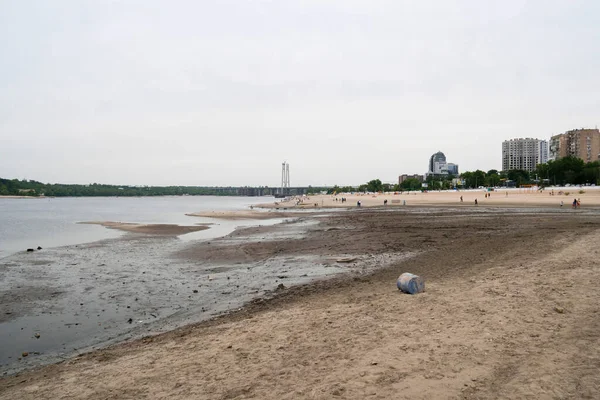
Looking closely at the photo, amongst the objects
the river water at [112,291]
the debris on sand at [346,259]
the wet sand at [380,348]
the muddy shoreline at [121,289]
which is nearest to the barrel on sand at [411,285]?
the wet sand at [380,348]

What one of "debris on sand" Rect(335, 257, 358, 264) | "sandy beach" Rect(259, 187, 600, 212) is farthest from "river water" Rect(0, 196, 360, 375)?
"sandy beach" Rect(259, 187, 600, 212)

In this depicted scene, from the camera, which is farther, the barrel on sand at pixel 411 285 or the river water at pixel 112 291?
the barrel on sand at pixel 411 285

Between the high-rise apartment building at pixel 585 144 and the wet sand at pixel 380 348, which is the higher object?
the high-rise apartment building at pixel 585 144

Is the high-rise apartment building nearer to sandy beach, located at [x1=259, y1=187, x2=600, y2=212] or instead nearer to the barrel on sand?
sandy beach, located at [x1=259, y1=187, x2=600, y2=212]

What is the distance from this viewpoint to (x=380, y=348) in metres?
6.32

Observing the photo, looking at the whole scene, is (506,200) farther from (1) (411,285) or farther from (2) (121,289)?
(2) (121,289)

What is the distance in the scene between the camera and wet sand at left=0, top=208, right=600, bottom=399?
5.20 m

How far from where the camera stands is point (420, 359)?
581cm

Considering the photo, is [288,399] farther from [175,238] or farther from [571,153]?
[571,153]

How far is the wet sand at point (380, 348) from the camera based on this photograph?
5.20m

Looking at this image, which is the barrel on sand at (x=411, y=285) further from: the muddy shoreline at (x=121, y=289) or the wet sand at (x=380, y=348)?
the muddy shoreline at (x=121, y=289)

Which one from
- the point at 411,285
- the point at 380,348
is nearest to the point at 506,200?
the point at 411,285

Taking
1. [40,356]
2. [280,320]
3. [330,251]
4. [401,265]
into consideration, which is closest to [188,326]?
[280,320]

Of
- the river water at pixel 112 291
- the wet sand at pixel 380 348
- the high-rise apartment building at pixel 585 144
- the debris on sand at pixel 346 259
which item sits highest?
the high-rise apartment building at pixel 585 144
